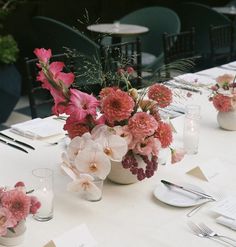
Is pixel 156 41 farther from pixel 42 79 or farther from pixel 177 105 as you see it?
pixel 42 79

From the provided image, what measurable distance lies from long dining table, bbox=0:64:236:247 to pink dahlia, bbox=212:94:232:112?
180 mm

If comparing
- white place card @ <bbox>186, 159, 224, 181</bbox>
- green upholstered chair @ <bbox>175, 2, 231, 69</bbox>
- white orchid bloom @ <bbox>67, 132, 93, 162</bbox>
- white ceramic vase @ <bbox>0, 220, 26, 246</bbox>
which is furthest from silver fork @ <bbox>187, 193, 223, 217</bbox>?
green upholstered chair @ <bbox>175, 2, 231, 69</bbox>

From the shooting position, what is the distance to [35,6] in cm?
511

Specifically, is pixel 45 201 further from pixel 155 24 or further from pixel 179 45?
pixel 155 24

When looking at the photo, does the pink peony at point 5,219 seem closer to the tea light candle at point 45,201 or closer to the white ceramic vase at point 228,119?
the tea light candle at point 45,201

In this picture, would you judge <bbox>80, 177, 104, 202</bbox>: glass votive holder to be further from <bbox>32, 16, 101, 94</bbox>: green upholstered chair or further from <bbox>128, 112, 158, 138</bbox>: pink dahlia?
<bbox>32, 16, 101, 94</bbox>: green upholstered chair

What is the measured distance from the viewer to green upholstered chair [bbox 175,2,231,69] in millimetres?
5661

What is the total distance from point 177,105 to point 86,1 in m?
3.54

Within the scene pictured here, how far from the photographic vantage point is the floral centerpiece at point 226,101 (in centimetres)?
204

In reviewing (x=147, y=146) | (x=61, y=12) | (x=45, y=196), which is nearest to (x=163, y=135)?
(x=147, y=146)

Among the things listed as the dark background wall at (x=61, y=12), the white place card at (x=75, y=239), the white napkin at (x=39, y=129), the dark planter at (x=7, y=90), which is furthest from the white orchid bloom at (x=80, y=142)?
the dark background wall at (x=61, y=12)

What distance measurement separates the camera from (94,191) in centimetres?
144

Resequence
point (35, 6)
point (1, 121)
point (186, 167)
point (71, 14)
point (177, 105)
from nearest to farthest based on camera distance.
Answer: point (186, 167)
point (177, 105)
point (1, 121)
point (35, 6)
point (71, 14)

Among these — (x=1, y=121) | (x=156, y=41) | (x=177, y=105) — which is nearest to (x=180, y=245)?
(x=177, y=105)
